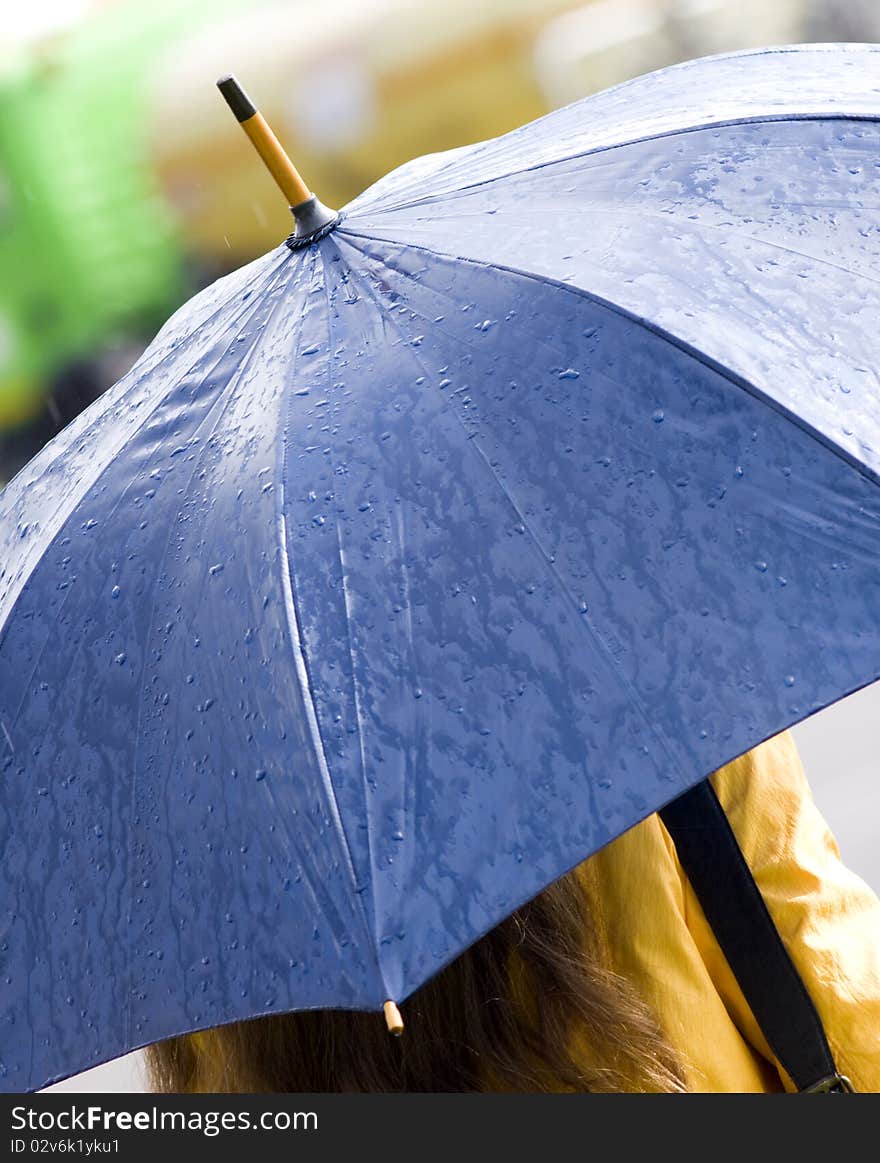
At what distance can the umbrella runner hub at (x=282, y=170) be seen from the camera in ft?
4.79

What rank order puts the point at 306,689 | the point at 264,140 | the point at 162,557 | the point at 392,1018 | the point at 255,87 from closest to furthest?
the point at 392,1018
the point at 306,689
the point at 162,557
the point at 264,140
the point at 255,87

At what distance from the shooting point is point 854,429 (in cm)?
117

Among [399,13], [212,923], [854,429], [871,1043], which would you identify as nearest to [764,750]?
[871,1043]

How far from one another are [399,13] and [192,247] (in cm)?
147

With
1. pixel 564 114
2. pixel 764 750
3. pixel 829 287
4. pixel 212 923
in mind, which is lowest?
pixel 764 750

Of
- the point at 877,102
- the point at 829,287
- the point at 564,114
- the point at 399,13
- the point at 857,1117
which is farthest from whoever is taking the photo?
the point at 399,13

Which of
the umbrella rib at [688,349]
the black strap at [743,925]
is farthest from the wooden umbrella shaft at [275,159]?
the black strap at [743,925]

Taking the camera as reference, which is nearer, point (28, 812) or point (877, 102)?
point (28, 812)

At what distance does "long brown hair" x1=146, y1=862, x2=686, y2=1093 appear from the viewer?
1.36 m

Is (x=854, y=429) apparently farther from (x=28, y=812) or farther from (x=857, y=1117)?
(x=28, y=812)

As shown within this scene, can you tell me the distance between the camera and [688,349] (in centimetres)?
121

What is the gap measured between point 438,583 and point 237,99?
618mm

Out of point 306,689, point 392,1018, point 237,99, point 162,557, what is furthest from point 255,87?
point 392,1018

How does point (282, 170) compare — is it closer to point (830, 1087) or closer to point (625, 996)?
point (625, 996)
